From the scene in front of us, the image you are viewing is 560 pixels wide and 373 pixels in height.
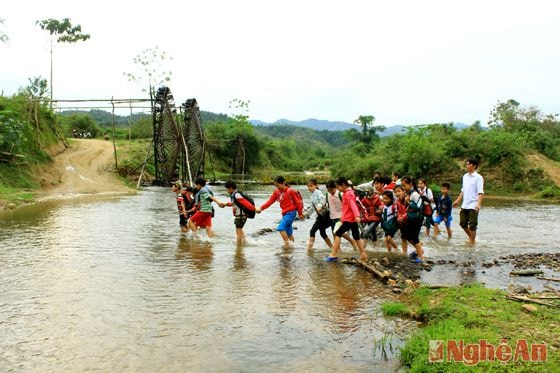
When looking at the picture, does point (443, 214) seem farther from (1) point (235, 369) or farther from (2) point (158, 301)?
(1) point (235, 369)

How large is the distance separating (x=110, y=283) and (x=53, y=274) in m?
1.27

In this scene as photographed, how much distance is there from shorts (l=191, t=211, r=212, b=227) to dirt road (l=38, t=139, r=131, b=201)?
506 inches

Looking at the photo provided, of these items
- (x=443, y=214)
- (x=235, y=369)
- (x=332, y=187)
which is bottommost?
(x=235, y=369)

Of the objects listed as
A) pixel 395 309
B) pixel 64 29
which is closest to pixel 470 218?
pixel 395 309

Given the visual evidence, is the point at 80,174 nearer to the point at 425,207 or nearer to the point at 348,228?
the point at 348,228

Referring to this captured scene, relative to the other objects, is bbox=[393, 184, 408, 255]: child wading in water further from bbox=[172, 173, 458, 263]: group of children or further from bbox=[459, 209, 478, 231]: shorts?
bbox=[459, 209, 478, 231]: shorts

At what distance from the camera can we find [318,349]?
507 centimetres

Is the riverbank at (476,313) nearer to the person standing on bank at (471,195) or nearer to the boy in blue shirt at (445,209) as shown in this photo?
the person standing on bank at (471,195)

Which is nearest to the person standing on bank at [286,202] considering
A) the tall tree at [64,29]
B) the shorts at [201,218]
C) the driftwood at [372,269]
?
the shorts at [201,218]

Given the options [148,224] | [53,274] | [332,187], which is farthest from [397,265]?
[148,224]

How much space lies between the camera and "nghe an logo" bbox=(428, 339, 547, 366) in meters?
4.39

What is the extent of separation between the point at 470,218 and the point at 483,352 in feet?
22.3

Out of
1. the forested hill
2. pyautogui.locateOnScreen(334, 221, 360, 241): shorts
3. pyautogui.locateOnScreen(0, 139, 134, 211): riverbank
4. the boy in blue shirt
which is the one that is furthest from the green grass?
the forested hill

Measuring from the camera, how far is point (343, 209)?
9.48m
